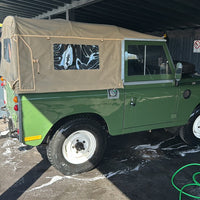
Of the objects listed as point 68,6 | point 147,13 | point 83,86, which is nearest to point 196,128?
point 83,86

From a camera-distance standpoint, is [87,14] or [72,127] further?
[87,14]

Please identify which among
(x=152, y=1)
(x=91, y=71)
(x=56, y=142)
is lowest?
(x=56, y=142)

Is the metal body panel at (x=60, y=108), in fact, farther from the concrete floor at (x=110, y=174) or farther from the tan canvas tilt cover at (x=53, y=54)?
the concrete floor at (x=110, y=174)

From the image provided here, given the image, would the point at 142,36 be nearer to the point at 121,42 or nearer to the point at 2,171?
the point at 121,42

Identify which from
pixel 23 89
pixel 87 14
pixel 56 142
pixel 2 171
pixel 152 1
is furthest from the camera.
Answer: pixel 87 14

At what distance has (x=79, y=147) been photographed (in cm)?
392

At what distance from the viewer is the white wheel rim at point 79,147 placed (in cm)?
382

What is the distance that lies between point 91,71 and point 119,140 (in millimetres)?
2377

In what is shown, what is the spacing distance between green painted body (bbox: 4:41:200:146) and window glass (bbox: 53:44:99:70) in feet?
1.42

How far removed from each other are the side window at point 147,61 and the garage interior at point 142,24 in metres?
1.78

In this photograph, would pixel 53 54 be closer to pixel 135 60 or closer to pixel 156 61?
pixel 135 60

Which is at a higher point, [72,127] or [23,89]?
[23,89]

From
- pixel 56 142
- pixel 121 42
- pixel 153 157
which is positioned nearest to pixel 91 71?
pixel 121 42

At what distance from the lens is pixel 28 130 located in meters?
3.36
